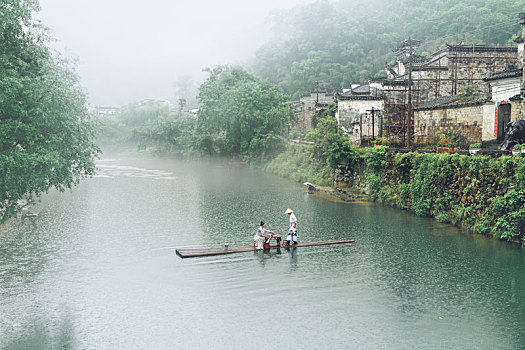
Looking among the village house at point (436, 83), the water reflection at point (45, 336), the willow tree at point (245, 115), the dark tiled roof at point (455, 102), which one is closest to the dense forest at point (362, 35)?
the willow tree at point (245, 115)

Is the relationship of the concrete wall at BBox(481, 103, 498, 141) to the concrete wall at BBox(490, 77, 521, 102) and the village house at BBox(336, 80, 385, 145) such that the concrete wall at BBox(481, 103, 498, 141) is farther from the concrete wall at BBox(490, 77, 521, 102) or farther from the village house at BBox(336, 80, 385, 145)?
the village house at BBox(336, 80, 385, 145)

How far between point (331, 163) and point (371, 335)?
27.8m

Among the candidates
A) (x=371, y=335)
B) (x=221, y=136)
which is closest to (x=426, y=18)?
(x=221, y=136)

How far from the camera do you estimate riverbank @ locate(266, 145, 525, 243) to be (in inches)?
913

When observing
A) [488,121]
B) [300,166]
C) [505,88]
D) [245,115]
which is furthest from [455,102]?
[245,115]

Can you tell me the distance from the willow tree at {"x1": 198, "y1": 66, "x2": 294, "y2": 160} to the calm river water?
102ft

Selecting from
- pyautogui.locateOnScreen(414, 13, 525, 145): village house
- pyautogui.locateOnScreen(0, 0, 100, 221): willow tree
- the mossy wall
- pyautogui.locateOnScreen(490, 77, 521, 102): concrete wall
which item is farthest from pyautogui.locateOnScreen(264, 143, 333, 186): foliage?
pyautogui.locateOnScreen(0, 0, 100, 221): willow tree

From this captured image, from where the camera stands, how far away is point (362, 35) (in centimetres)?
A: 10544

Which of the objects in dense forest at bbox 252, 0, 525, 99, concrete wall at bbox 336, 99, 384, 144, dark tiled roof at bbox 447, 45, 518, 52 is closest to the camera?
dark tiled roof at bbox 447, 45, 518, 52

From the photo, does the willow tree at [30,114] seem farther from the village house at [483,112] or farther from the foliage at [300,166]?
the foliage at [300,166]

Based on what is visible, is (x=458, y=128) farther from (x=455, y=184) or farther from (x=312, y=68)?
(x=312, y=68)

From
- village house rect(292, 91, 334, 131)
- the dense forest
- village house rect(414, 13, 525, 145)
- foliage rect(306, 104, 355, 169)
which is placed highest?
the dense forest

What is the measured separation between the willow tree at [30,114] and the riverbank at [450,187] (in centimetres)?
1834

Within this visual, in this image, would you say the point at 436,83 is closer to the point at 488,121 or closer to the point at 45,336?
the point at 488,121
